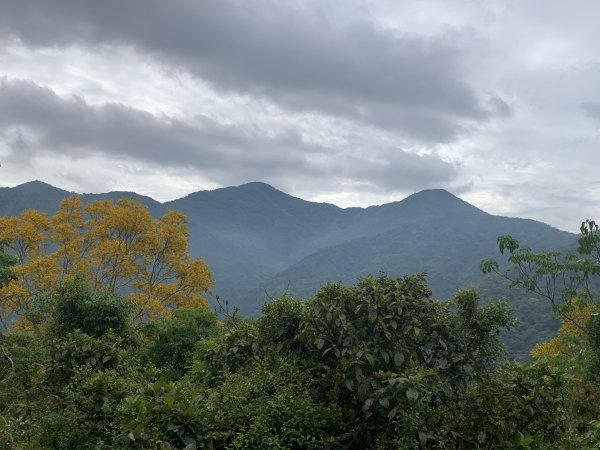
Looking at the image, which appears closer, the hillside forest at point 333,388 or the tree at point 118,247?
the hillside forest at point 333,388

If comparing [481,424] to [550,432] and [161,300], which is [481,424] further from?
[161,300]

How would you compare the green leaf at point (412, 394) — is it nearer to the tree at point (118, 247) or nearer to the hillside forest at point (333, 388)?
the hillside forest at point (333, 388)

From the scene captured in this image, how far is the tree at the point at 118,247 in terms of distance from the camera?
1001 inches

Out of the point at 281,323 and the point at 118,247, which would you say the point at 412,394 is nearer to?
Answer: the point at 281,323

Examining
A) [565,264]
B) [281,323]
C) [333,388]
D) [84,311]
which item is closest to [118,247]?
[84,311]

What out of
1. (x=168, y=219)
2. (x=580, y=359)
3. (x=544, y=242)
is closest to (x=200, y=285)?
(x=168, y=219)

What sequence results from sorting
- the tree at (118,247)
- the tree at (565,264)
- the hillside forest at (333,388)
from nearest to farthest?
the hillside forest at (333,388) → the tree at (565,264) → the tree at (118,247)

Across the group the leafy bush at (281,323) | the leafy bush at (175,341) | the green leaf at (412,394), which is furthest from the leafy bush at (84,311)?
the green leaf at (412,394)

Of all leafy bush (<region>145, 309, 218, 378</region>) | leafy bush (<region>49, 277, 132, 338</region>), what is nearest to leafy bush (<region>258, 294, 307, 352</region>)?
leafy bush (<region>49, 277, 132, 338</region>)

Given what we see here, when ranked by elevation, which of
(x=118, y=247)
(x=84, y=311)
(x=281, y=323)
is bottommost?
(x=84, y=311)

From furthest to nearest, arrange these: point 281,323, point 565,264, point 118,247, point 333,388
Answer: point 118,247, point 565,264, point 281,323, point 333,388

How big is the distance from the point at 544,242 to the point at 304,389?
182697 mm

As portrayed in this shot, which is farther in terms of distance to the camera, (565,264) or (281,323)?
(565,264)

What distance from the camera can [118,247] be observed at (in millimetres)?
25344
